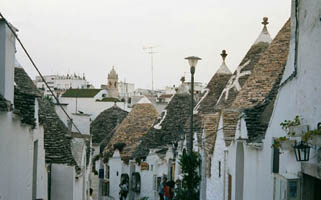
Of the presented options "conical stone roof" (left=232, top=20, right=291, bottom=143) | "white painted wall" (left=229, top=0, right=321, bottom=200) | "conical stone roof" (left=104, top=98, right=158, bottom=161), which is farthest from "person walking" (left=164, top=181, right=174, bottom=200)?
"conical stone roof" (left=104, top=98, right=158, bottom=161)

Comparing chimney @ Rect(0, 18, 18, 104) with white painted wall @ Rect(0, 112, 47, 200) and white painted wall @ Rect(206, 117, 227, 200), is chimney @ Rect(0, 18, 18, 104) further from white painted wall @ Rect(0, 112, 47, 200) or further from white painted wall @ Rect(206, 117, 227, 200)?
white painted wall @ Rect(206, 117, 227, 200)

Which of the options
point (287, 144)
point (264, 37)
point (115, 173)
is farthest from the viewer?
point (115, 173)

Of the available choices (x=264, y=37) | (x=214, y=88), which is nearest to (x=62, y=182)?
(x=264, y=37)

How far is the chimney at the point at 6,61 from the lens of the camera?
26.5 feet

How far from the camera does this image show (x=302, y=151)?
6.68 metres

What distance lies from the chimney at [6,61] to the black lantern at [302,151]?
4220 mm

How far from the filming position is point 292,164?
765 centimetres

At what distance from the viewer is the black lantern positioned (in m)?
6.53

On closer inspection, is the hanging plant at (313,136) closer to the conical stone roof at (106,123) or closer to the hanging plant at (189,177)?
the hanging plant at (189,177)

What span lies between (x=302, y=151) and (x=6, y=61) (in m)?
4.62

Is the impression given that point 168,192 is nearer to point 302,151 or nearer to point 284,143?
point 284,143

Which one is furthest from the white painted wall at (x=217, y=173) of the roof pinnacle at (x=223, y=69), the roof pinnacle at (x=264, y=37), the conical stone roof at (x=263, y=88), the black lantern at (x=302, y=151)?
the black lantern at (x=302, y=151)

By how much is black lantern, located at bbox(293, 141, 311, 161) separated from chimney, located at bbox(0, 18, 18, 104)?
13.8ft

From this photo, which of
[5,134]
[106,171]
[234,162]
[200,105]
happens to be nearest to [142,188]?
[106,171]
